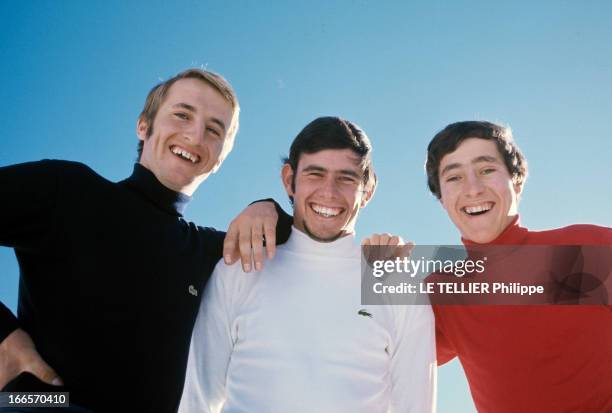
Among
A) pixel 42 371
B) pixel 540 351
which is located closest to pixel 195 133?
pixel 42 371

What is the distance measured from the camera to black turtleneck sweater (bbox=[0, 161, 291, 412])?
3.17 metres

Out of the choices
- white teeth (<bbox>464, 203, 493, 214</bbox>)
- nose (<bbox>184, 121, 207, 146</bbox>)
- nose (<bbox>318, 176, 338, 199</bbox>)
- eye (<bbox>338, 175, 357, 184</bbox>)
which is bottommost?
nose (<bbox>318, 176, 338, 199</bbox>)

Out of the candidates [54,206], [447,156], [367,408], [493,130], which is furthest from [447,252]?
[54,206]

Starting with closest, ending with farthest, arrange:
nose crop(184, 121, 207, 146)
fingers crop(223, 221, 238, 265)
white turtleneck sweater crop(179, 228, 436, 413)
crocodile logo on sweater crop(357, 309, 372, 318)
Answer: white turtleneck sweater crop(179, 228, 436, 413)
fingers crop(223, 221, 238, 265)
crocodile logo on sweater crop(357, 309, 372, 318)
nose crop(184, 121, 207, 146)

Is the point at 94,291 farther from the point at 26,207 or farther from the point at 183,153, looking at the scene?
the point at 183,153

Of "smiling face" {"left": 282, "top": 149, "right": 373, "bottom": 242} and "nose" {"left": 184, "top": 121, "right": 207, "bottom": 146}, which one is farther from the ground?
"nose" {"left": 184, "top": 121, "right": 207, "bottom": 146}

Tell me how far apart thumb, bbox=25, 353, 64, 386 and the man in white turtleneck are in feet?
3.34

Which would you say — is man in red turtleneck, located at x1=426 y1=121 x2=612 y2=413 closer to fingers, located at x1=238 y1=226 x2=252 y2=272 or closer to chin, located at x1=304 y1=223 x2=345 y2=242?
chin, located at x1=304 y1=223 x2=345 y2=242

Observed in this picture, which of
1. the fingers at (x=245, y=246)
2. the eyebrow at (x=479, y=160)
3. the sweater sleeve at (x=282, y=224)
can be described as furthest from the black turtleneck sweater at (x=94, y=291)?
the eyebrow at (x=479, y=160)

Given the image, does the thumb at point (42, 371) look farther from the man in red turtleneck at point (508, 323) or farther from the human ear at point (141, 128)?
the man in red turtleneck at point (508, 323)

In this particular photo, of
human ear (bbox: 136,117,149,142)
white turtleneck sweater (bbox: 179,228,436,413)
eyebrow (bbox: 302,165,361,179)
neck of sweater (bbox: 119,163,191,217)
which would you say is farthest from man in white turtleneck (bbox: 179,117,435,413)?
human ear (bbox: 136,117,149,142)

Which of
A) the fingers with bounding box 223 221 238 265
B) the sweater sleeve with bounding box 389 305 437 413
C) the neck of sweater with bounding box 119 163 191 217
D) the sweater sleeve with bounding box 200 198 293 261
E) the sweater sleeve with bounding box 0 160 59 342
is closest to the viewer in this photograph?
the sweater sleeve with bounding box 0 160 59 342

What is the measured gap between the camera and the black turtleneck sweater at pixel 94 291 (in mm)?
3168

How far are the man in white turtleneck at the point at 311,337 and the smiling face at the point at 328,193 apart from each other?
0.01m
